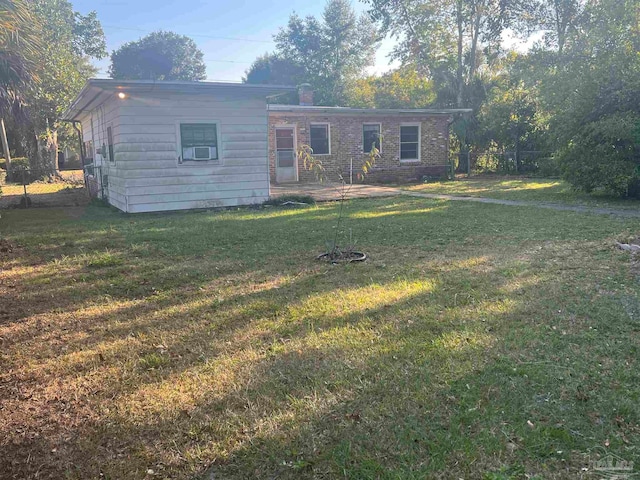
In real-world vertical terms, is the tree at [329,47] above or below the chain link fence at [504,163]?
above

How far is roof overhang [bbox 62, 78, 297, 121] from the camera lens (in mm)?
9742

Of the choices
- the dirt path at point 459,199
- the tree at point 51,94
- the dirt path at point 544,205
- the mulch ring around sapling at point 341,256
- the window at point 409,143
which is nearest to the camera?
the mulch ring around sapling at point 341,256

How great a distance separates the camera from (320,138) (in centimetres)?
1881

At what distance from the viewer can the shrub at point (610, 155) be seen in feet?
35.6

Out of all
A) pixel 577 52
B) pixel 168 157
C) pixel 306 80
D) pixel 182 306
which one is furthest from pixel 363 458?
pixel 306 80

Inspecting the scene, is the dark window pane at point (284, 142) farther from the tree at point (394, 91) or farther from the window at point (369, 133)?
the tree at point (394, 91)

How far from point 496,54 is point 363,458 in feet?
103

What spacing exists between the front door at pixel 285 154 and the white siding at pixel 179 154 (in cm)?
661

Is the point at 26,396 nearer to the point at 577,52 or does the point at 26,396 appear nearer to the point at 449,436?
the point at 449,436

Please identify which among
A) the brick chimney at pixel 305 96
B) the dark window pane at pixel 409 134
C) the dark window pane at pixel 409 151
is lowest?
the dark window pane at pixel 409 151

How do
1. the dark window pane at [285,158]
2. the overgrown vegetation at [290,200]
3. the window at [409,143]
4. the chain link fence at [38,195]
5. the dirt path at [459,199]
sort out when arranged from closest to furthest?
the dirt path at [459,199] < the overgrown vegetation at [290,200] < the chain link fence at [38,195] < the dark window pane at [285,158] < the window at [409,143]

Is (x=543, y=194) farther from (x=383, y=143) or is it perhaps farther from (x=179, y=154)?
(x=179, y=154)

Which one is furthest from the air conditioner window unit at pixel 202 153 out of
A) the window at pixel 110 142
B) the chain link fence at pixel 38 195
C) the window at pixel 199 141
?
the chain link fence at pixel 38 195

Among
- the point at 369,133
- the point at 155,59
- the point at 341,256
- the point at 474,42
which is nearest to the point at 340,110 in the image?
the point at 369,133
